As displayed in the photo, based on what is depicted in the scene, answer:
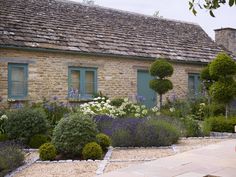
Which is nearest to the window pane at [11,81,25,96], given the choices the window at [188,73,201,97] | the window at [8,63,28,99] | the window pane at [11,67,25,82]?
the window at [8,63,28,99]

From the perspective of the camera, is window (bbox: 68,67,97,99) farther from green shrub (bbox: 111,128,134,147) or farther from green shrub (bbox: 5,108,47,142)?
green shrub (bbox: 111,128,134,147)

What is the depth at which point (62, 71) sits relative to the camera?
16.4m

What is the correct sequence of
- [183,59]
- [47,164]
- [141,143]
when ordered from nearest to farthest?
1. [47,164]
2. [141,143]
3. [183,59]

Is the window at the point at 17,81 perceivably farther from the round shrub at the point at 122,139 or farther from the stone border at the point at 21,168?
the stone border at the point at 21,168

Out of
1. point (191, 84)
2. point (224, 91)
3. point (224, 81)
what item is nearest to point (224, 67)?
point (224, 81)

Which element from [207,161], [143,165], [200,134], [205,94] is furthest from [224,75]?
[143,165]

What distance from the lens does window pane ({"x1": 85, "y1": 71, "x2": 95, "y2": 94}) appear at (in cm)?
1730

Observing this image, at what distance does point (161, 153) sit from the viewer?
910 cm

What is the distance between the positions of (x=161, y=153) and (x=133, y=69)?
386 inches

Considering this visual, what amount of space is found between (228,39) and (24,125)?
1877 centimetres

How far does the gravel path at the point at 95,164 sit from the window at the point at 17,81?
20.2 ft

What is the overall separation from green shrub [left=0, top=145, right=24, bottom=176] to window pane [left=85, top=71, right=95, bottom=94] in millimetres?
9147

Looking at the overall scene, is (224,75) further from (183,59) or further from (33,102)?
(33,102)

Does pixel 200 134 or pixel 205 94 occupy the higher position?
pixel 205 94
